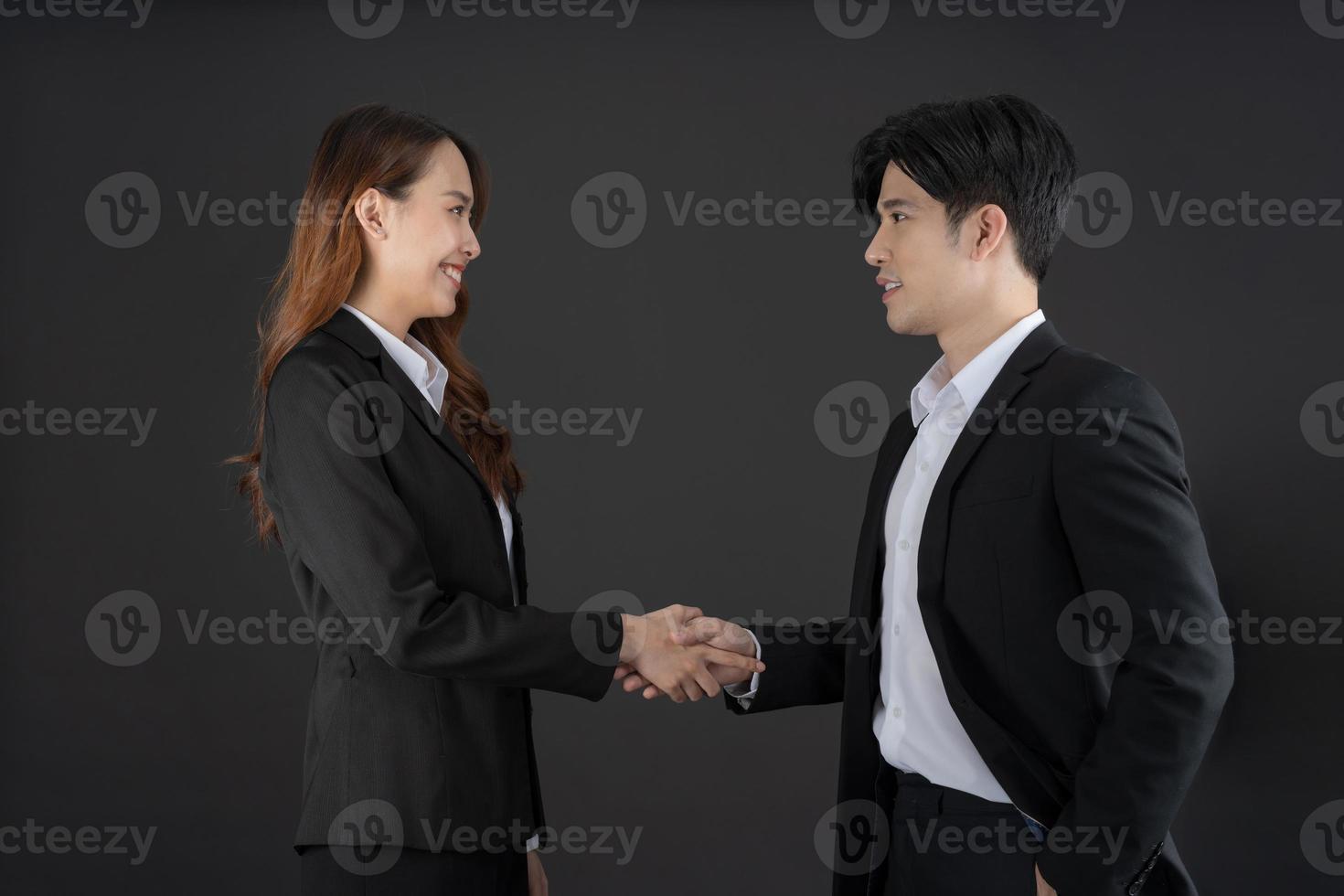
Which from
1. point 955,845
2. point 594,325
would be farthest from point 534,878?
point 594,325

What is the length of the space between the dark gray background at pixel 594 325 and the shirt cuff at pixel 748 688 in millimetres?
1492

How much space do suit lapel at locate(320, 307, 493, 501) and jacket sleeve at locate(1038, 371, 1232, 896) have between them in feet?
3.21

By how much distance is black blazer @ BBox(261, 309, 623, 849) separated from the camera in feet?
5.94

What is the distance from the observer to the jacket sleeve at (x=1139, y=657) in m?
1.60

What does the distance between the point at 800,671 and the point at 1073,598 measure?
2.85 ft

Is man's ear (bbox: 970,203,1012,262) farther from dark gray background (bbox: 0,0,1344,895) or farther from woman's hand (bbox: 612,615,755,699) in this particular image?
dark gray background (bbox: 0,0,1344,895)

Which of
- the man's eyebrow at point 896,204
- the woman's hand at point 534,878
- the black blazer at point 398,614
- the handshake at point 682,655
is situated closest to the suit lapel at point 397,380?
the black blazer at point 398,614

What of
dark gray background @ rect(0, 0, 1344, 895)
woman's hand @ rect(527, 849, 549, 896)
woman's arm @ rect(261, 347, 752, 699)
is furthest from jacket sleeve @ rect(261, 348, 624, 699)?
dark gray background @ rect(0, 0, 1344, 895)

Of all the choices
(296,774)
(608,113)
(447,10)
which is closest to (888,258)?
(608,113)

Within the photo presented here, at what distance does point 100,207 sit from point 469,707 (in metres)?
3.03

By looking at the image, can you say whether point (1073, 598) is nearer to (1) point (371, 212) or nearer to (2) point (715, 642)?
(2) point (715, 642)

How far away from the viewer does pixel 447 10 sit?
412 centimetres

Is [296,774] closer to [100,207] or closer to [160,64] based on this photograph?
[100,207]

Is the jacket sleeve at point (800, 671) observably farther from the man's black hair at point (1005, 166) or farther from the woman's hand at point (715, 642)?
the man's black hair at point (1005, 166)
